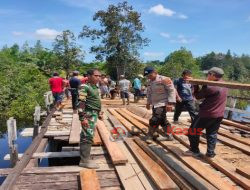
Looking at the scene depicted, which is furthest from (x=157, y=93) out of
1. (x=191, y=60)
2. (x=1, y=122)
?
(x=191, y=60)

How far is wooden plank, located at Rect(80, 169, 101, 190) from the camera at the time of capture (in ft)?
15.5

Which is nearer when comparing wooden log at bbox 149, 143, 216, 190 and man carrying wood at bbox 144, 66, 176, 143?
wooden log at bbox 149, 143, 216, 190

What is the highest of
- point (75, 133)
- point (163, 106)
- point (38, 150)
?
point (163, 106)

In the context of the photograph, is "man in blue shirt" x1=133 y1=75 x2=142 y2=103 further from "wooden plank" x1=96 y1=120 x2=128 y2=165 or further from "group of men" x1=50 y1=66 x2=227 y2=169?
"group of men" x1=50 y1=66 x2=227 y2=169

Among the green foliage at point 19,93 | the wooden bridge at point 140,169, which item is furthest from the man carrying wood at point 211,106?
the green foliage at point 19,93

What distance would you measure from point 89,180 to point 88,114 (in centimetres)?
136

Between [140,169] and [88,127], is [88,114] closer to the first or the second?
[88,127]

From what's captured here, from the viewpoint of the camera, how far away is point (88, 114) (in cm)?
588

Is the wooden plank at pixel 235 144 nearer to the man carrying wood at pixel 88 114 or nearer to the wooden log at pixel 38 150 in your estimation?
the man carrying wood at pixel 88 114
